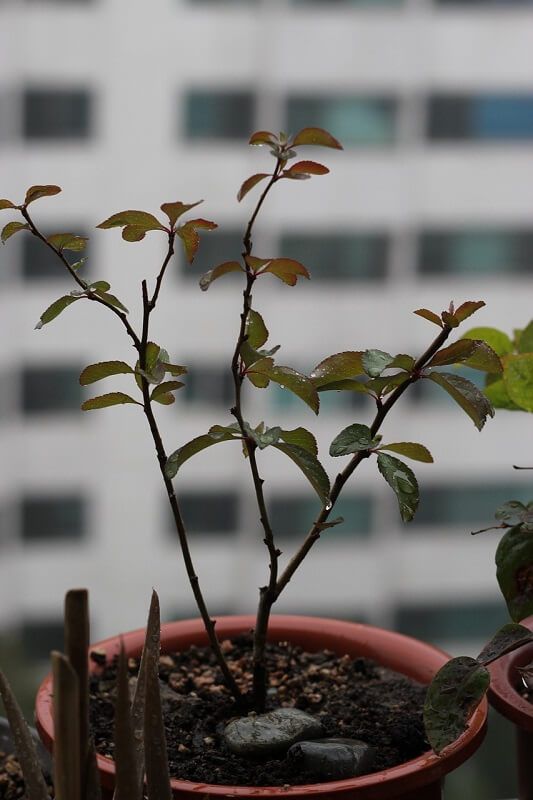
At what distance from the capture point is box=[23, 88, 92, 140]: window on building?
1.24 m

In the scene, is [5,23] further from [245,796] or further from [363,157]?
[245,796]

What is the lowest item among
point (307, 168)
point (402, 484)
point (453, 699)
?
point (453, 699)

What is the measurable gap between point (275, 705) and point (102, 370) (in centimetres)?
34

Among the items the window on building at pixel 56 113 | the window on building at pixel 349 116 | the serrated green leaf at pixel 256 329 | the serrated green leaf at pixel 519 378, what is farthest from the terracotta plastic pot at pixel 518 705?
the window on building at pixel 56 113

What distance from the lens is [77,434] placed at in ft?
4.50

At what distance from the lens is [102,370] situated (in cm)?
75

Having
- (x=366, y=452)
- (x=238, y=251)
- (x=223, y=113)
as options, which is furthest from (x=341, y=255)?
(x=366, y=452)

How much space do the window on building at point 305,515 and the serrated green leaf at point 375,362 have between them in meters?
0.70

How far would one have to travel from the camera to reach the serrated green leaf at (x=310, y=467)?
2.32 feet

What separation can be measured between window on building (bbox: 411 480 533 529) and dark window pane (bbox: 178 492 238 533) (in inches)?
11.0

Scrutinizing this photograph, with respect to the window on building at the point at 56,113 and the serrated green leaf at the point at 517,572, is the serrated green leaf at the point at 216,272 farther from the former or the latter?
the window on building at the point at 56,113

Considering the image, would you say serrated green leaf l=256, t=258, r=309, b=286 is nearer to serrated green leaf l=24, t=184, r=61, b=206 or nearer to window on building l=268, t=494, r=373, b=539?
serrated green leaf l=24, t=184, r=61, b=206

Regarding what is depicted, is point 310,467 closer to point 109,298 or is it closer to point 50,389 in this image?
point 109,298

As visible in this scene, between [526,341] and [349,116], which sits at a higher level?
[349,116]
